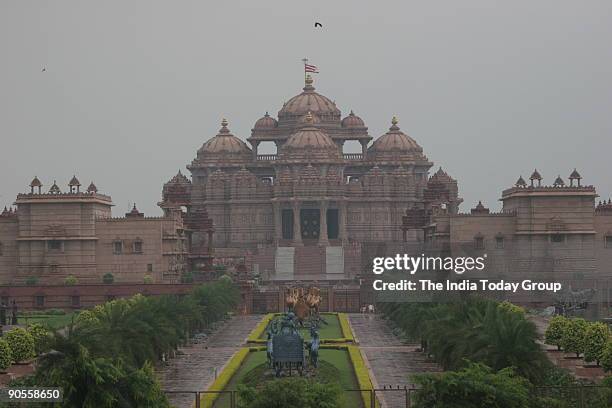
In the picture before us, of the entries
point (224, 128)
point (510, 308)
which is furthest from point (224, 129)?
point (510, 308)

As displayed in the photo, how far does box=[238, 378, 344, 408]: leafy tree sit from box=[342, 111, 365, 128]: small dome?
103 meters

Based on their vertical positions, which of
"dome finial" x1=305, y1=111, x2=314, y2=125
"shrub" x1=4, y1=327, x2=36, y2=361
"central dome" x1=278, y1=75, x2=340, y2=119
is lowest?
"shrub" x1=4, y1=327, x2=36, y2=361

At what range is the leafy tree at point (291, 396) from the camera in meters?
34.5

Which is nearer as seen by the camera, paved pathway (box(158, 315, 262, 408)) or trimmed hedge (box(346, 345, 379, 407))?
trimmed hedge (box(346, 345, 379, 407))

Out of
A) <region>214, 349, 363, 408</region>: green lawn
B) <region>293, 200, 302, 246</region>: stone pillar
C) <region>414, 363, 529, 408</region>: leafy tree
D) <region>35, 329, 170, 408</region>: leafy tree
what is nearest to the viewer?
<region>35, 329, 170, 408</region>: leafy tree

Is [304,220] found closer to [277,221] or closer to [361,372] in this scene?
[277,221]

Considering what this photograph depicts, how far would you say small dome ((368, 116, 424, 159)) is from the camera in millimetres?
132875

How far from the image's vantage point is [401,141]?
134125mm

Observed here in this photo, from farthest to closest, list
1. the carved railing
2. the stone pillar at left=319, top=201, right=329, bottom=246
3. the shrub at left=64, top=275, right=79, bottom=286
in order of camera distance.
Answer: the carved railing < the stone pillar at left=319, top=201, right=329, bottom=246 < the shrub at left=64, top=275, right=79, bottom=286

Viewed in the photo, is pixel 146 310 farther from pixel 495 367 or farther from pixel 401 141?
pixel 401 141

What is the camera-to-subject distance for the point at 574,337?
53406 millimetres

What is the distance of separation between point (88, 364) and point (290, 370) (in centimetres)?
1136

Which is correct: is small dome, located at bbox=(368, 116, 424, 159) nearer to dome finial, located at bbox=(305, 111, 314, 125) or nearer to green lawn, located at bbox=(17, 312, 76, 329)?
dome finial, located at bbox=(305, 111, 314, 125)

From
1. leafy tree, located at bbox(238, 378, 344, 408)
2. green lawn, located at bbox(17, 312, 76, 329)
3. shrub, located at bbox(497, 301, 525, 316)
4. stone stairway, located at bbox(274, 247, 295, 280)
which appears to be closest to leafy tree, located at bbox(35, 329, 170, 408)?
leafy tree, located at bbox(238, 378, 344, 408)
